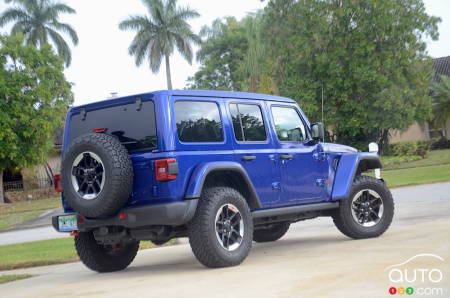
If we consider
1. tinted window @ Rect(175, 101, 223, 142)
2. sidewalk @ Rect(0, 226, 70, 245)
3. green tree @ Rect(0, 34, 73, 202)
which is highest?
green tree @ Rect(0, 34, 73, 202)

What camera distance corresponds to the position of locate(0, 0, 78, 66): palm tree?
54947mm

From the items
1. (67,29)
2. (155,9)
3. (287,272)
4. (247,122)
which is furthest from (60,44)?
(287,272)

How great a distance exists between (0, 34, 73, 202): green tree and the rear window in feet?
102

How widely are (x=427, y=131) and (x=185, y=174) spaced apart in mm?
42416

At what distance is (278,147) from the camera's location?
29.8ft

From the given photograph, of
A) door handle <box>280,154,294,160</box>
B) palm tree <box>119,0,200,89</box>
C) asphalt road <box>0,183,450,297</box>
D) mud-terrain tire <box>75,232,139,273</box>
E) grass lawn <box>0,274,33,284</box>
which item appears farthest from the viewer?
palm tree <box>119,0,200,89</box>

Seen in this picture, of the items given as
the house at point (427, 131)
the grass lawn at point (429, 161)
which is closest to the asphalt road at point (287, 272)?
the grass lawn at point (429, 161)

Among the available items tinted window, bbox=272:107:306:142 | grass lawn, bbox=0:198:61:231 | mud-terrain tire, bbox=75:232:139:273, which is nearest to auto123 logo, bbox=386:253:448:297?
tinted window, bbox=272:107:306:142

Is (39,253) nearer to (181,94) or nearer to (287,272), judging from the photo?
(181,94)

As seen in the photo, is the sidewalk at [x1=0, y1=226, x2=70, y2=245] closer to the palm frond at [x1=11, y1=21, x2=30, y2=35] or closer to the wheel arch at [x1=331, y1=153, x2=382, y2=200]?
the wheel arch at [x1=331, y1=153, x2=382, y2=200]

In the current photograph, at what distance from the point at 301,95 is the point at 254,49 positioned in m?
7.13

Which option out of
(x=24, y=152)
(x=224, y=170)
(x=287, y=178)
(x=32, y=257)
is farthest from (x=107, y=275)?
(x=24, y=152)

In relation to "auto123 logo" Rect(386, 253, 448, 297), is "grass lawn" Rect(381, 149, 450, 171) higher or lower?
lower

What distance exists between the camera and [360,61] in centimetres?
3972
